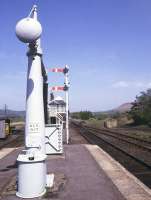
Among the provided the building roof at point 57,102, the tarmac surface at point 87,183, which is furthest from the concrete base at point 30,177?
the building roof at point 57,102

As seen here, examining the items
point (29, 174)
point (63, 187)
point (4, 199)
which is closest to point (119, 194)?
point (63, 187)

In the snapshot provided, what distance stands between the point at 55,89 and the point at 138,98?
6239cm

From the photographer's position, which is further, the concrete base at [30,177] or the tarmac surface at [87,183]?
the tarmac surface at [87,183]

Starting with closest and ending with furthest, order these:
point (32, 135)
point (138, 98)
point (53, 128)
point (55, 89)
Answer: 1. point (32, 135)
2. point (53, 128)
3. point (55, 89)
4. point (138, 98)

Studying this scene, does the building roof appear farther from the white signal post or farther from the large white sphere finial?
the large white sphere finial

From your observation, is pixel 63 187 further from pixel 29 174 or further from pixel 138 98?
pixel 138 98

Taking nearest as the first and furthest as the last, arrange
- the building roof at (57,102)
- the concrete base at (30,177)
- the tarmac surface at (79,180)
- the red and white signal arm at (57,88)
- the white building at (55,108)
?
the concrete base at (30,177) < the tarmac surface at (79,180) < the red and white signal arm at (57,88) < the white building at (55,108) < the building roof at (57,102)

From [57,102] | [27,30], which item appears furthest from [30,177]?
[57,102]

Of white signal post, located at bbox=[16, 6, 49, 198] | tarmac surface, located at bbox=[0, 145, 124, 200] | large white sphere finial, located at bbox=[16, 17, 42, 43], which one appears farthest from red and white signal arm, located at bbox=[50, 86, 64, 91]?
large white sphere finial, located at bbox=[16, 17, 42, 43]

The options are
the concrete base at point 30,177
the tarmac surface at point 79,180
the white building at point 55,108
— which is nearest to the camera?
the concrete base at point 30,177

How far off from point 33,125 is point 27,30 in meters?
2.24

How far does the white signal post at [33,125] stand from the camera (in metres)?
7.70

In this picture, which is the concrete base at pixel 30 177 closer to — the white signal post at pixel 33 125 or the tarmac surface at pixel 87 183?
the white signal post at pixel 33 125

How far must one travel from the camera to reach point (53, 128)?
49.9ft
